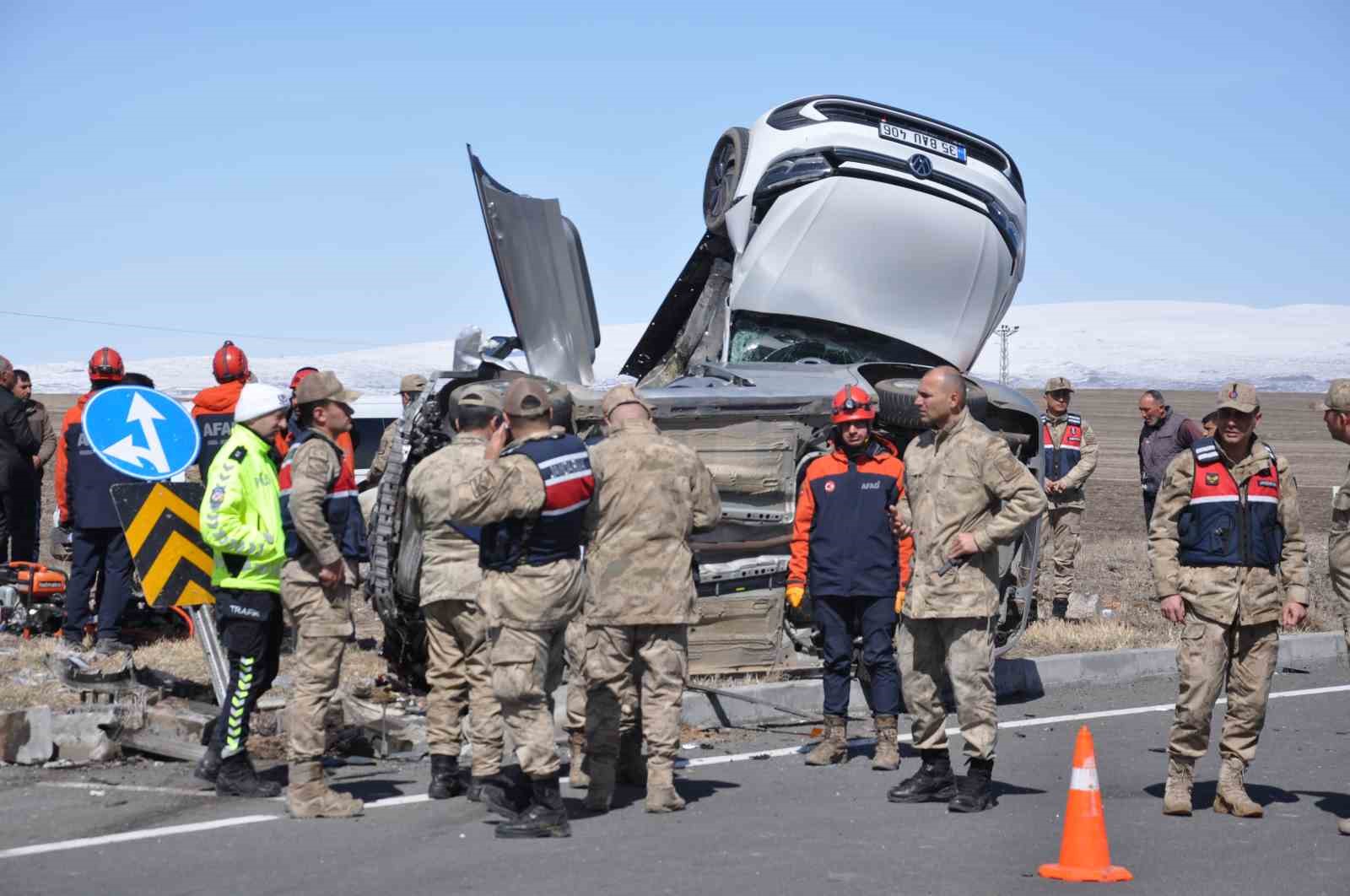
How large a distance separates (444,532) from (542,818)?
1598mm

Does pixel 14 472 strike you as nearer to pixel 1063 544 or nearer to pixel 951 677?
pixel 951 677

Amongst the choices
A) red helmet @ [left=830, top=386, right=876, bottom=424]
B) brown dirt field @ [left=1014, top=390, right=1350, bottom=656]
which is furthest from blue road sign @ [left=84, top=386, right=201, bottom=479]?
brown dirt field @ [left=1014, top=390, right=1350, bottom=656]

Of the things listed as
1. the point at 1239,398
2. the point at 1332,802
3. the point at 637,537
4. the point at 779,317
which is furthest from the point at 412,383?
the point at 1332,802

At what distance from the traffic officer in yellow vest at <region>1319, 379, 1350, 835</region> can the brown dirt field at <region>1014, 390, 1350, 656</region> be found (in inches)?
27.2

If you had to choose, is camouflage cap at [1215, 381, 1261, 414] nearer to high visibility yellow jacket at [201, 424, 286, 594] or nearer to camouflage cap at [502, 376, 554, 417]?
camouflage cap at [502, 376, 554, 417]

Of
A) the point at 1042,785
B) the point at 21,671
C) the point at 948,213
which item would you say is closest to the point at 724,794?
the point at 1042,785

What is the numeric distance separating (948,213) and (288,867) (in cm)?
688

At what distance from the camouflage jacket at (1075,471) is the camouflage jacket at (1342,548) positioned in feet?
18.9

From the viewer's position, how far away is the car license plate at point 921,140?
1110cm

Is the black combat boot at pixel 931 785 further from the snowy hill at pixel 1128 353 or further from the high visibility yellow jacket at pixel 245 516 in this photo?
the snowy hill at pixel 1128 353

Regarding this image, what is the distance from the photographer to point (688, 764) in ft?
26.5

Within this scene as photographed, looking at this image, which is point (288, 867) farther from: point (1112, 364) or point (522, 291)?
point (1112, 364)

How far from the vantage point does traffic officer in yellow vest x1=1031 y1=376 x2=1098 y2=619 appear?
42.9 ft

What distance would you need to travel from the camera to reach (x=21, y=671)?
924 cm
